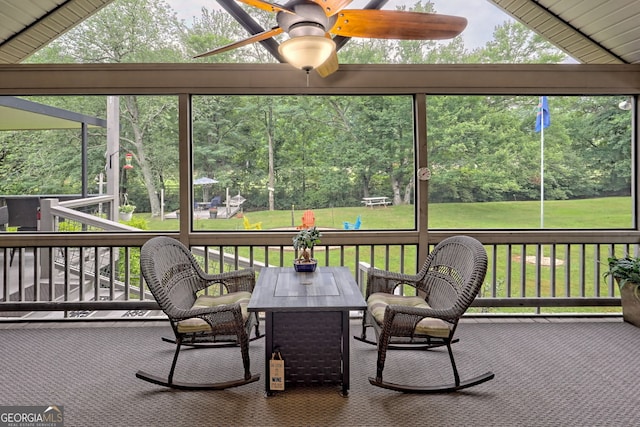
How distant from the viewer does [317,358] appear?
259cm

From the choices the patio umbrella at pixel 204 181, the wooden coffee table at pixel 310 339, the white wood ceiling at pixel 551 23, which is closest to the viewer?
the wooden coffee table at pixel 310 339

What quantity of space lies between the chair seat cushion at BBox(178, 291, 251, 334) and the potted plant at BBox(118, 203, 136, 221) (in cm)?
165

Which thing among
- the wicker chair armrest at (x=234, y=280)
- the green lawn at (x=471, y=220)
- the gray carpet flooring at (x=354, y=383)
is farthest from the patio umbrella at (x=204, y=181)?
the gray carpet flooring at (x=354, y=383)

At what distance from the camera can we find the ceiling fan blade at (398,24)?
2303 mm

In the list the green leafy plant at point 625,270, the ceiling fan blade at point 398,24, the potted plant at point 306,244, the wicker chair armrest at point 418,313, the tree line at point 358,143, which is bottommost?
the wicker chair armrest at point 418,313

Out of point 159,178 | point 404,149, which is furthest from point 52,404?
point 404,149

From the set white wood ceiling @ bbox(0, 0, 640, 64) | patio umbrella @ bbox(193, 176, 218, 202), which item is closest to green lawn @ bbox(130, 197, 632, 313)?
patio umbrella @ bbox(193, 176, 218, 202)

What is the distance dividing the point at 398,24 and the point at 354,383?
7.80 ft

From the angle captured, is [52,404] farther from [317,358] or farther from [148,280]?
[317,358]

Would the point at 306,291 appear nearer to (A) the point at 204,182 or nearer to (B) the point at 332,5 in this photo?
(B) the point at 332,5

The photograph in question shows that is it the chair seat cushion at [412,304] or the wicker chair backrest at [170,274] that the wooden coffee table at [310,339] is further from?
the wicker chair backrest at [170,274]

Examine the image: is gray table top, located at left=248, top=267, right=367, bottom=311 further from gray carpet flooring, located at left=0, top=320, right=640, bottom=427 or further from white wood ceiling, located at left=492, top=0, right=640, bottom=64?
white wood ceiling, located at left=492, top=0, right=640, bottom=64

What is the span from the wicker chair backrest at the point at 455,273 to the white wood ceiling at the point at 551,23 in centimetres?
260

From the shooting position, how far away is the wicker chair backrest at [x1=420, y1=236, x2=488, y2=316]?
8.55 feet
